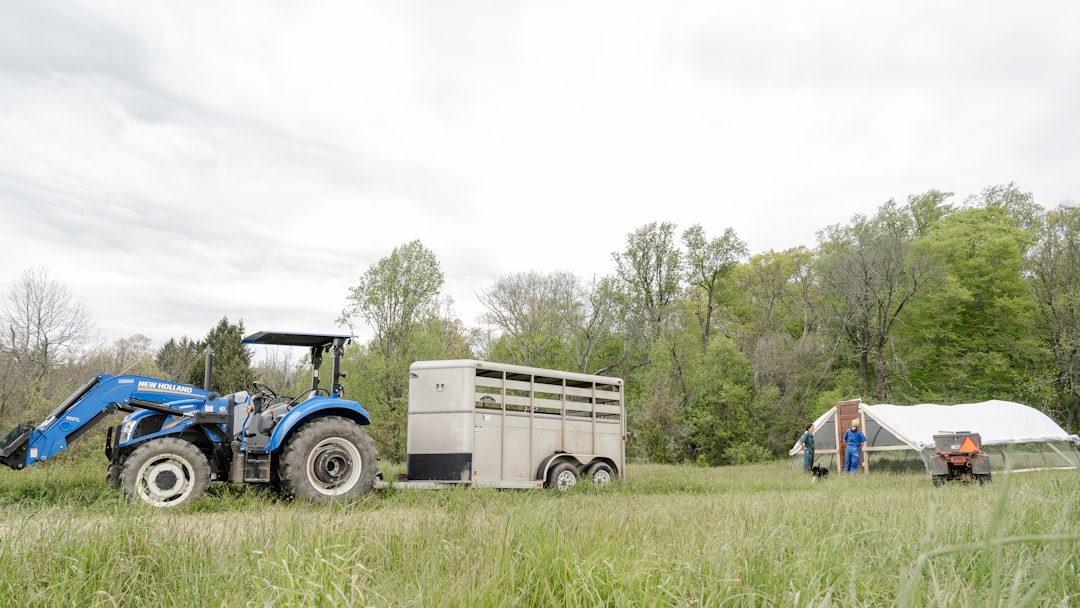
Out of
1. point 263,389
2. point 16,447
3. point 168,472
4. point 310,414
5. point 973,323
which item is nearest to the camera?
point 16,447

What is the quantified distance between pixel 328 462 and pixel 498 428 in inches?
114

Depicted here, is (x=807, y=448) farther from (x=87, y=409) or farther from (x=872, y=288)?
(x=87, y=409)

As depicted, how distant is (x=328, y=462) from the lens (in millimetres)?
11250

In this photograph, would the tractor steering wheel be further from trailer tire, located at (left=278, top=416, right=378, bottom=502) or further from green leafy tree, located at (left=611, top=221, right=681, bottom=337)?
green leafy tree, located at (left=611, top=221, right=681, bottom=337)

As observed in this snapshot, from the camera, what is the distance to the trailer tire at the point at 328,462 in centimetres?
1070

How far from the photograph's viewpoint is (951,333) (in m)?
37.3

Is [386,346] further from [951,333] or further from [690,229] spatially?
[951,333]

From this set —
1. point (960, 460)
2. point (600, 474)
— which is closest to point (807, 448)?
point (960, 460)

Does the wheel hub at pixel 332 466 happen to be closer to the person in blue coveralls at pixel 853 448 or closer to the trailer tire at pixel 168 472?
the trailer tire at pixel 168 472

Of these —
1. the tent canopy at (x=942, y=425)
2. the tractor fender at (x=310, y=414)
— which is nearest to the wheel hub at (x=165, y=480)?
the tractor fender at (x=310, y=414)

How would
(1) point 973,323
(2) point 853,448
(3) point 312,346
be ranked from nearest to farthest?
(3) point 312,346
(2) point 853,448
(1) point 973,323

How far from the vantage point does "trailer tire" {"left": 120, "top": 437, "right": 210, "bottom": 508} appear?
9.66m

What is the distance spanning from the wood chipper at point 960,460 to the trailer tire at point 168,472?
14048mm

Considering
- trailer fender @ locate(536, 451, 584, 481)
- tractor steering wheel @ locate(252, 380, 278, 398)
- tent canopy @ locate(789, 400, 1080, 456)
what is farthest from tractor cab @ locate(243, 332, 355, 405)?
tent canopy @ locate(789, 400, 1080, 456)
